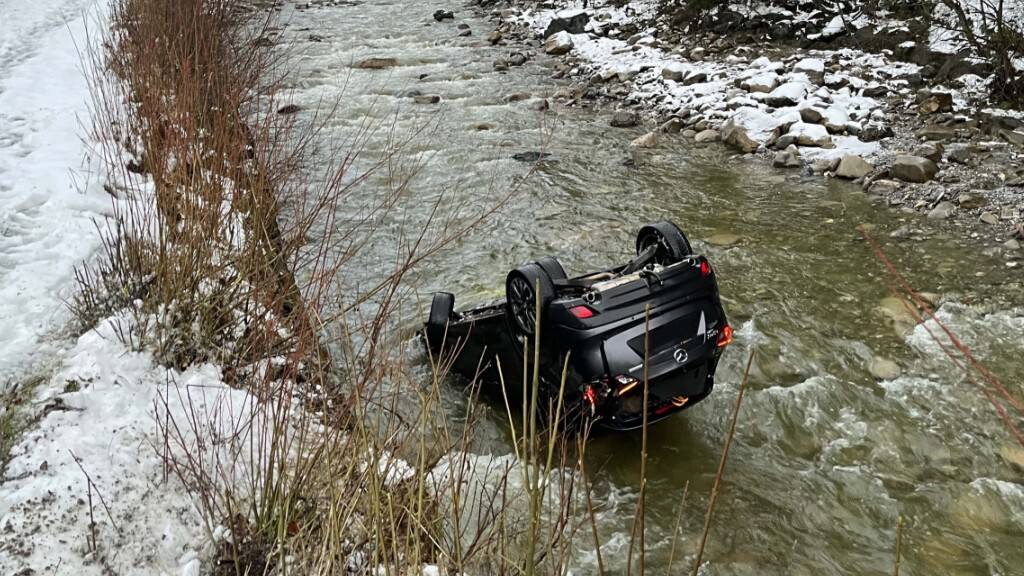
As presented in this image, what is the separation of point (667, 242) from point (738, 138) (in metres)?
5.44

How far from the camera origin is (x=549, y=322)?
3762mm

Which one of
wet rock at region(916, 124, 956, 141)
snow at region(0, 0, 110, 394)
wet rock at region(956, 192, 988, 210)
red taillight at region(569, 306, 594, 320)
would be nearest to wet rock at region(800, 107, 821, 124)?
wet rock at region(916, 124, 956, 141)

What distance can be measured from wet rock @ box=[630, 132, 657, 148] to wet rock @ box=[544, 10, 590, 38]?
577 centimetres

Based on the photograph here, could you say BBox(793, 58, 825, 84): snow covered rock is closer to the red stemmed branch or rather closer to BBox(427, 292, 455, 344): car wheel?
the red stemmed branch

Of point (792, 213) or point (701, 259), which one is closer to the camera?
point (701, 259)

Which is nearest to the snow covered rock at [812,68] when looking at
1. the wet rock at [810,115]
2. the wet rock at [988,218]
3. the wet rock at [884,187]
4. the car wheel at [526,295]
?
the wet rock at [810,115]

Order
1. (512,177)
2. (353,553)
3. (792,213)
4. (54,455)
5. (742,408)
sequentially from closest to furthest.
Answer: (353,553) → (54,455) → (742,408) → (792,213) → (512,177)

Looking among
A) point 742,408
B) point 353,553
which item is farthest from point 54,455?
point 742,408

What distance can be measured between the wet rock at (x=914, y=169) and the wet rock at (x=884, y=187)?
126mm

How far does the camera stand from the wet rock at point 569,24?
14.7 metres

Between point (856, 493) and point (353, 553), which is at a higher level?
point (353, 553)

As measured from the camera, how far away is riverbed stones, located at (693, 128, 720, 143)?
9594 mm

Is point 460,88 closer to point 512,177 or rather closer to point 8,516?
point 512,177

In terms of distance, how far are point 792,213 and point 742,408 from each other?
335cm
